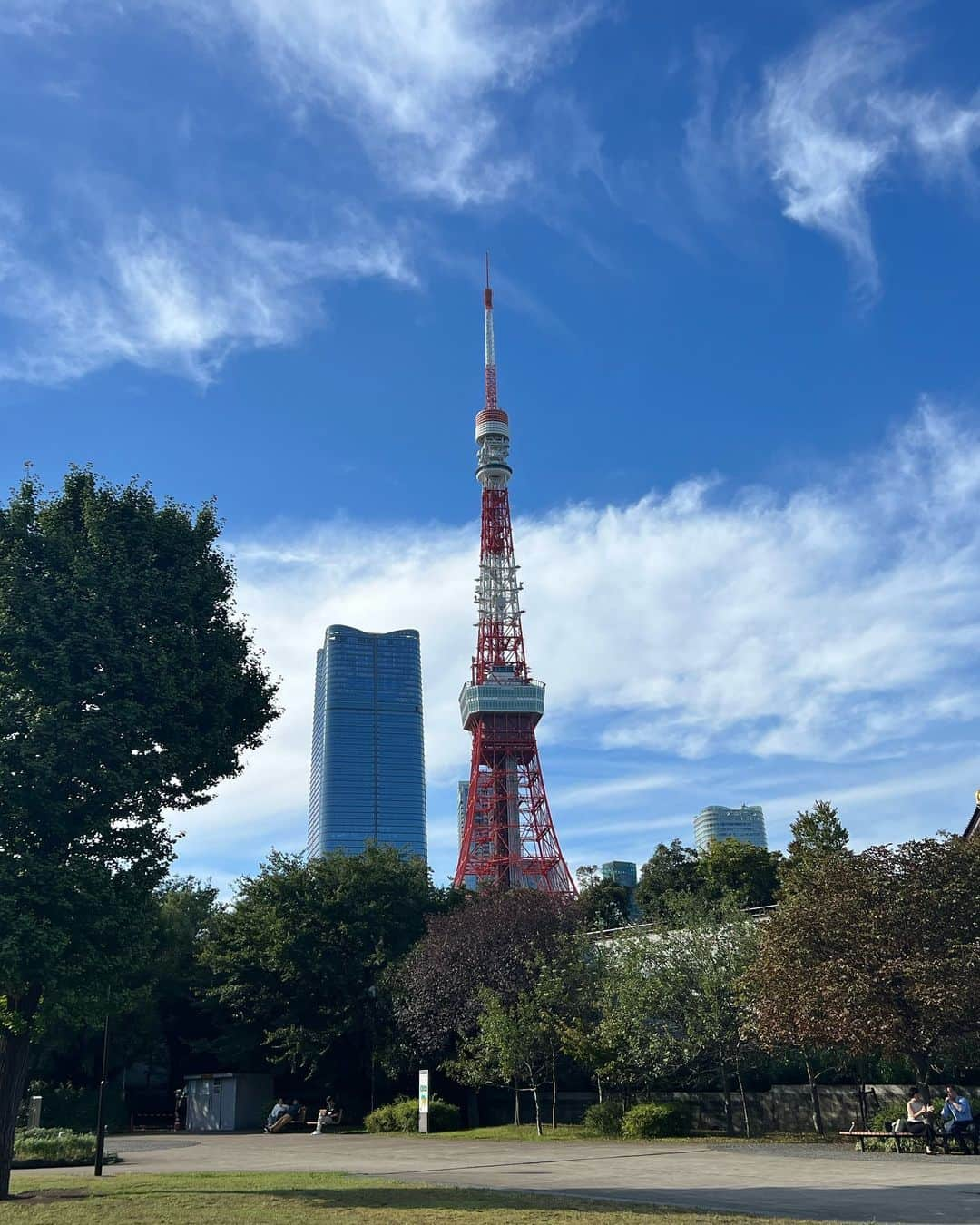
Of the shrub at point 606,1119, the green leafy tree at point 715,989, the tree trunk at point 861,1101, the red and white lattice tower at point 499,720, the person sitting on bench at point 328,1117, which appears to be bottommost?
the person sitting on bench at point 328,1117

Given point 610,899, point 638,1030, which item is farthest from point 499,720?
point 638,1030

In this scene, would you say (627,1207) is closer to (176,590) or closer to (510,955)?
(176,590)

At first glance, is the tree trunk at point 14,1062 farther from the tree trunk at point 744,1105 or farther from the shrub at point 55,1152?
the tree trunk at point 744,1105

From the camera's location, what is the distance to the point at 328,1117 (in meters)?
36.8

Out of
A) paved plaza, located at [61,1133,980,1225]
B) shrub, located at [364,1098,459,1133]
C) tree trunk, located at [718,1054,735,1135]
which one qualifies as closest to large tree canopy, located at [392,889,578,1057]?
shrub, located at [364,1098,459,1133]

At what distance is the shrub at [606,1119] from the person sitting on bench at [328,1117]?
1108cm

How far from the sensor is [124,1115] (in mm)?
40625

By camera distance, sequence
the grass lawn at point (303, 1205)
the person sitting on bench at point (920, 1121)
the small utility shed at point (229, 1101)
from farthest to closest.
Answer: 1. the small utility shed at point (229, 1101)
2. the person sitting on bench at point (920, 1121)
3. the grass lawn at point (303, 1205)

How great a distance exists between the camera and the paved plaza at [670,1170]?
13609 millimetres

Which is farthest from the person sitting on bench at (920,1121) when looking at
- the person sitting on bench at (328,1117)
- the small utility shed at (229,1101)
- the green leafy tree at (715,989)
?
the small utility shed at (229,1101)

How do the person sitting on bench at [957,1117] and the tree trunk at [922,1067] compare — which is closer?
the person sitting on bench at [957,1117]

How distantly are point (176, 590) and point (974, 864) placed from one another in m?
18.7

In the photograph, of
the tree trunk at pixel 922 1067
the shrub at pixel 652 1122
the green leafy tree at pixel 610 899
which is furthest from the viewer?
the green leafy tree at pixel 610 899

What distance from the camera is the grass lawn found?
497 inches
